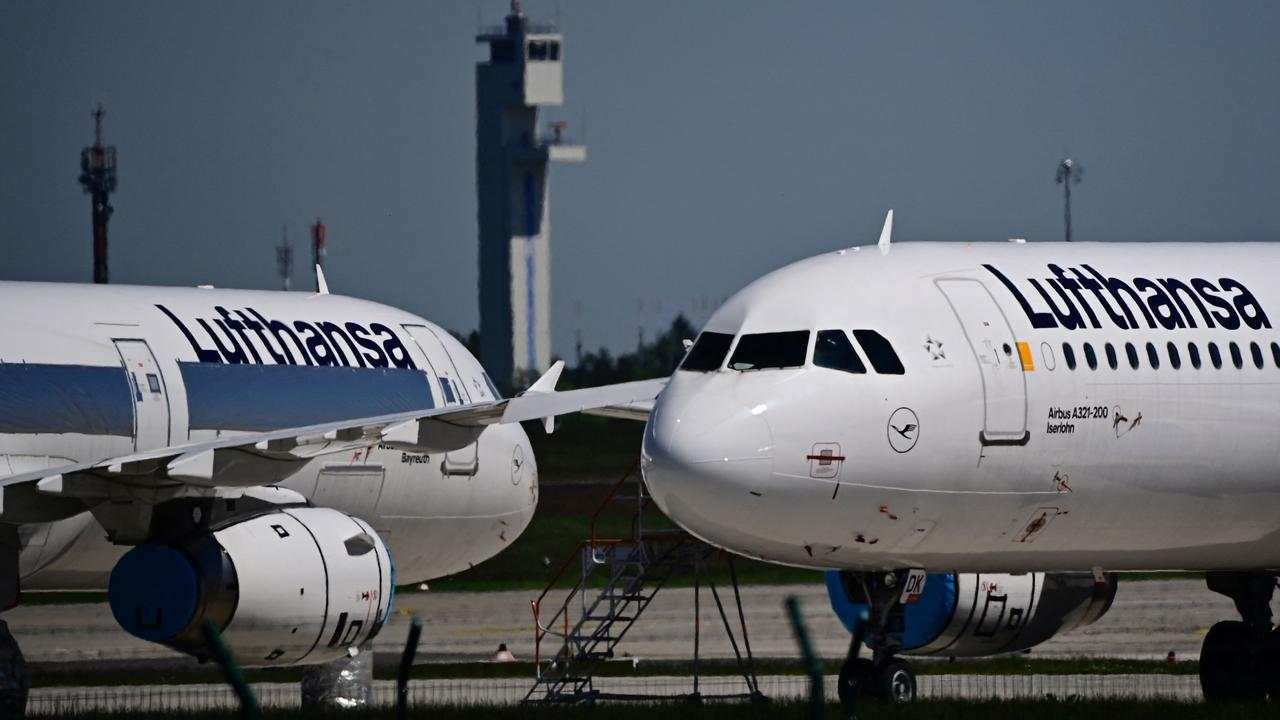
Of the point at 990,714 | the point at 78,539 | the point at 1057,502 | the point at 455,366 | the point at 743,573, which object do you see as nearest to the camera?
the point at 990,714

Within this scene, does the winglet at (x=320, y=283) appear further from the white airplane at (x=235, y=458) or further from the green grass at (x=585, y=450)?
the green grass at (x=585, y=450)

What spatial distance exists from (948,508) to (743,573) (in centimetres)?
3235

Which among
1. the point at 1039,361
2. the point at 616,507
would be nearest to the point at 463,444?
the point at 1039,361

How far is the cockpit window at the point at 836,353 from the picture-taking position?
2152 centimetres

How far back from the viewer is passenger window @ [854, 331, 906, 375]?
21.6 meters

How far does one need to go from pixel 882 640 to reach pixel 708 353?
131 inches

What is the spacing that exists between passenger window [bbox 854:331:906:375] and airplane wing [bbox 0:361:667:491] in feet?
10.6

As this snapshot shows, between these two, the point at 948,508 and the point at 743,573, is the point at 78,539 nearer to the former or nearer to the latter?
the point at 948,508

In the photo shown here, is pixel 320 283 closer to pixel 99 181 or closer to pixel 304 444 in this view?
pixel 304 444

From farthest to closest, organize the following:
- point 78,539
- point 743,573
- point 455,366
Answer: point 743,573, point 455,366, point 78,539

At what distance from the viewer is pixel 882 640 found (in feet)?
73.9

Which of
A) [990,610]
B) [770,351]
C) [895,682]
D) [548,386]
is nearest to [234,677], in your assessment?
[770,351]

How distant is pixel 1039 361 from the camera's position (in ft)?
73.3

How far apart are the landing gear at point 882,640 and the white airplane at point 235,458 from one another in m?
3.26
